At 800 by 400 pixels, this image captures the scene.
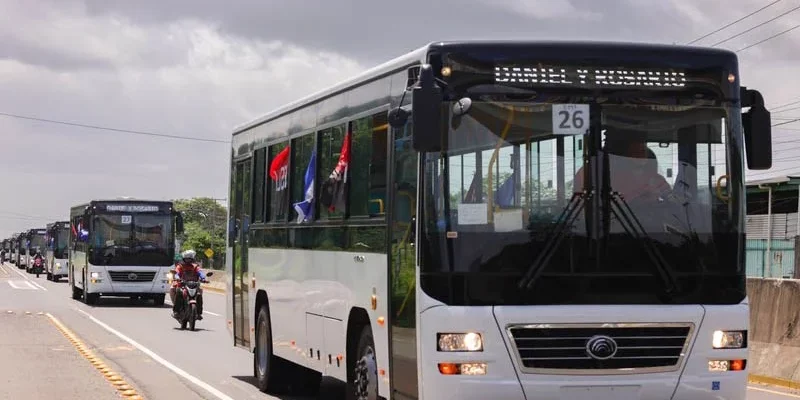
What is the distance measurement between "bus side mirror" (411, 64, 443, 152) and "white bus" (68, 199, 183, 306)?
92.6 feet

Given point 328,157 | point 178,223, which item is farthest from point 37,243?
point 328,157

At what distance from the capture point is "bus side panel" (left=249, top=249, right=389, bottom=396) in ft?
32.0

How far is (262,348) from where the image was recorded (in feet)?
47.1

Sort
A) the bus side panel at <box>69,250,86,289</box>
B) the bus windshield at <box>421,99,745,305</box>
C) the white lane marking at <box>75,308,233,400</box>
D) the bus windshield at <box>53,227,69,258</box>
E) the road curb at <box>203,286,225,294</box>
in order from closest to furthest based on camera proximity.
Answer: the bus windshield at <box>421,99,745,305</box> → the white lane marking at <box>75,308,233,400</box> → the bus side panel at <box>69,250,86,289</box> → the road curb at <box>203,286,225,294</box> → the bus windshield at <box>53,227,69,258</box>

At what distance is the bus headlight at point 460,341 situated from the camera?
26.8ft

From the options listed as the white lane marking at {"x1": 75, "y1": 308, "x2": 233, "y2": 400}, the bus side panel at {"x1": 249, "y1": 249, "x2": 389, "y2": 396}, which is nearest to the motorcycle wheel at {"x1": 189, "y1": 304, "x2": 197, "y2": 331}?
the white lane marking at {"x1": 75, "y1": 308, "x2": 233, "y2": 400}

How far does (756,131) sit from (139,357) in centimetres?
1234

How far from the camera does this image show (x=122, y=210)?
117 ft

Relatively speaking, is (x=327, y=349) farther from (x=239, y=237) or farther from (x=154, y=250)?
(x=154, y=250)

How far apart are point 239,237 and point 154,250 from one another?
2107 centimetres

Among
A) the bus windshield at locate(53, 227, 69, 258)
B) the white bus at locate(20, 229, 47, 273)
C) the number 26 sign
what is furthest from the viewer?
the white bus at locate(20, 229, 47, 273)

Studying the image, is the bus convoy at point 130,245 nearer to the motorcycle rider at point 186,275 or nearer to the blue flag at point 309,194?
the motorcycle rider at point 186,275

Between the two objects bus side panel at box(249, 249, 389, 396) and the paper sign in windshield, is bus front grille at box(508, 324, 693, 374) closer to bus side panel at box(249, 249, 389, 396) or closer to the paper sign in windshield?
the paper sign in windshield

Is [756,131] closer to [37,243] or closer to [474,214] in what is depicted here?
[474,214]
